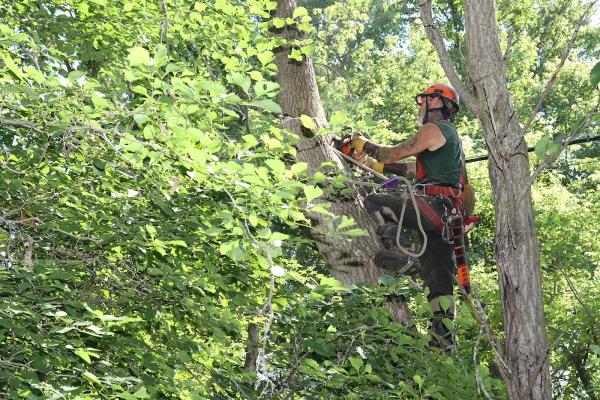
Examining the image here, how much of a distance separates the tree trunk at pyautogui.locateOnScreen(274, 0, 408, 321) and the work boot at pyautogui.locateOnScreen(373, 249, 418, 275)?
2.2 inches

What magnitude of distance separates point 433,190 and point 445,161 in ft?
0.83

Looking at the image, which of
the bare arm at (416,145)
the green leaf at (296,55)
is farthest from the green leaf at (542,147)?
the bare arm at (416,145)

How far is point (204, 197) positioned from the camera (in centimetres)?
397

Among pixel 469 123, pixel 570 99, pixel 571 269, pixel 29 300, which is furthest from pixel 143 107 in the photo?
pixel 570 99

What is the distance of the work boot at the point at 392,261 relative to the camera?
5199 millimetres

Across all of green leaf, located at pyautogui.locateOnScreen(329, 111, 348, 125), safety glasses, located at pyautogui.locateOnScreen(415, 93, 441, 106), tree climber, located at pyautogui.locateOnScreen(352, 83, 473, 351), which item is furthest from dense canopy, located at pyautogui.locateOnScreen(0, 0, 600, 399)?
safety glasses, located at pyautogui.locateOnScreen(415, 93, 441, 106)

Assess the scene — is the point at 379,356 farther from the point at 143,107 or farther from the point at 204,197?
the point at 143,107

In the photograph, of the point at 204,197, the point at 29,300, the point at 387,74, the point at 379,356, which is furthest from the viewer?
the point at 387,74

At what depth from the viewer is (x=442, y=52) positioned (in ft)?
10.3

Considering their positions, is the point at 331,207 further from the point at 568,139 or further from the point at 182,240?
the point at 568,139

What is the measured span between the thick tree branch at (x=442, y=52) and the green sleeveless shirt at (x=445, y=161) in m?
2.73

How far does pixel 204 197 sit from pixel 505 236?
162 centimetres

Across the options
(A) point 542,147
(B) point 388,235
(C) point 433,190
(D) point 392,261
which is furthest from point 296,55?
(A) point 542,147

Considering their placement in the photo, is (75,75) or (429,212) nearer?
(75,75)
